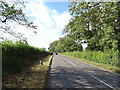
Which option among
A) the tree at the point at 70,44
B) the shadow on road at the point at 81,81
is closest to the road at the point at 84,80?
the shadow on road at the point at 81,81

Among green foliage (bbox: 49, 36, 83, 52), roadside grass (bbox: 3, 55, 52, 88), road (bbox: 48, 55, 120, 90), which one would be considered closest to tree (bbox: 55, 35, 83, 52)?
green foliage (bbox: 49, 36, 83, 52)

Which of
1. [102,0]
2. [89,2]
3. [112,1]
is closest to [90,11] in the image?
[89,2]

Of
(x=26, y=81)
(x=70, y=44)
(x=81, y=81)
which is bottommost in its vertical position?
(x=81, y=81)

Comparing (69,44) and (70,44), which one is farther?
(69,44)

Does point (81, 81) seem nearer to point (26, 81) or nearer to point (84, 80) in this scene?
point (84, 80)

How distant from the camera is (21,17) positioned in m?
9.73

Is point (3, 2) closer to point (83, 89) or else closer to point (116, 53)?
point (83, 89)

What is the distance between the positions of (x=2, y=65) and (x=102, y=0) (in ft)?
46.3

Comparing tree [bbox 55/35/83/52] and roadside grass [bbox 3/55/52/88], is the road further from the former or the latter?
tree [bbox 55/35/83/52]

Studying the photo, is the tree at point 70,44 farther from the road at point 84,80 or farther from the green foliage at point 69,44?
the road at point 84,80

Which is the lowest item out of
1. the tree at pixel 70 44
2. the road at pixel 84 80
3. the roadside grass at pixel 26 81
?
the road at pixel 84 80

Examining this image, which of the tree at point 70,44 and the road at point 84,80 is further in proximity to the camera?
the tree at point 70,44

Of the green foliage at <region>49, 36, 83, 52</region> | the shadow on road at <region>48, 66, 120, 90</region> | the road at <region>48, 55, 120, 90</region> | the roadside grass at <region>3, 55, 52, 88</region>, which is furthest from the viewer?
the green foliage at <region>49, 36, 83, 52</region>

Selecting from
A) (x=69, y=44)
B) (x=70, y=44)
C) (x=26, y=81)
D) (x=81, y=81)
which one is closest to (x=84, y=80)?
(x=81, y=81)
